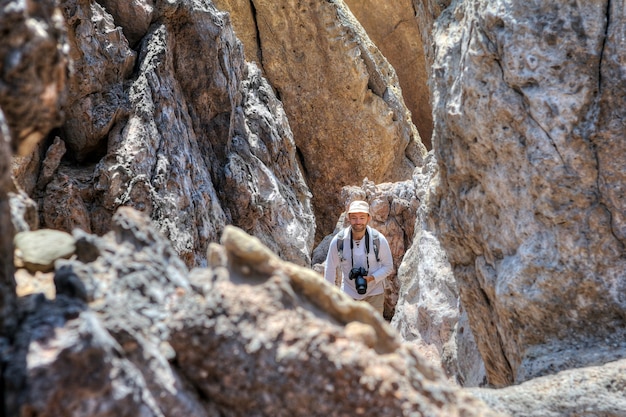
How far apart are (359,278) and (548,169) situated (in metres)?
2.97

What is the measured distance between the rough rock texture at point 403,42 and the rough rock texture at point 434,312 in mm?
10325

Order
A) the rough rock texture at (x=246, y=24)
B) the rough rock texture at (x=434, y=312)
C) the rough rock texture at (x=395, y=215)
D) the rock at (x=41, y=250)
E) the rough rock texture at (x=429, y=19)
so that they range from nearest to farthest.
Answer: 1. the rock at (x=41, y=250)
2. the rough rock texture at (x=429, y=19)
3. the rough rock texture at (x=434, y=312)
4. the rough rock texture at (x=395, y=215)
5. the rough rock texture at (x=246, y=24)

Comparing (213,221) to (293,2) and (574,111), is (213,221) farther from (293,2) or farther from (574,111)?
(293,2)

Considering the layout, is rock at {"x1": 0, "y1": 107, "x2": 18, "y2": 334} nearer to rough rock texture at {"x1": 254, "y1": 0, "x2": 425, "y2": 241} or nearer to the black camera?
the black camera

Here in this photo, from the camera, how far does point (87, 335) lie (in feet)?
7.21

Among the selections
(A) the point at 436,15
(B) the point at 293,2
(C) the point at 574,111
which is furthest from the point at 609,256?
(B) the point at 293,2

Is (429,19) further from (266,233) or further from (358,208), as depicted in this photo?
(266,233)

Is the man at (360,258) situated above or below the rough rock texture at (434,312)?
above

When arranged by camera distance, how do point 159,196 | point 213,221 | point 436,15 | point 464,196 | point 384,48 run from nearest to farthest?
point 464,196
point 436,15
point 159,196
point 213,221
point 384,48

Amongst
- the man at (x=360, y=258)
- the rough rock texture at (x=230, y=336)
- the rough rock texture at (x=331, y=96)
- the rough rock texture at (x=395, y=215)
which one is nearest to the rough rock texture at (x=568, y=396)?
the rough rock texture at (x=230, y=336)

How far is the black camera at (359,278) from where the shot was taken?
729 centimetres

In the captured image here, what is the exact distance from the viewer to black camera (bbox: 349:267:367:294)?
23.9 ft

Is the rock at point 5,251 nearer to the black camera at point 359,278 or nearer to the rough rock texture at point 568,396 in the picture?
the rough rock texture at point 568,396

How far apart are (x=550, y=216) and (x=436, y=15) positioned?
2.43m
